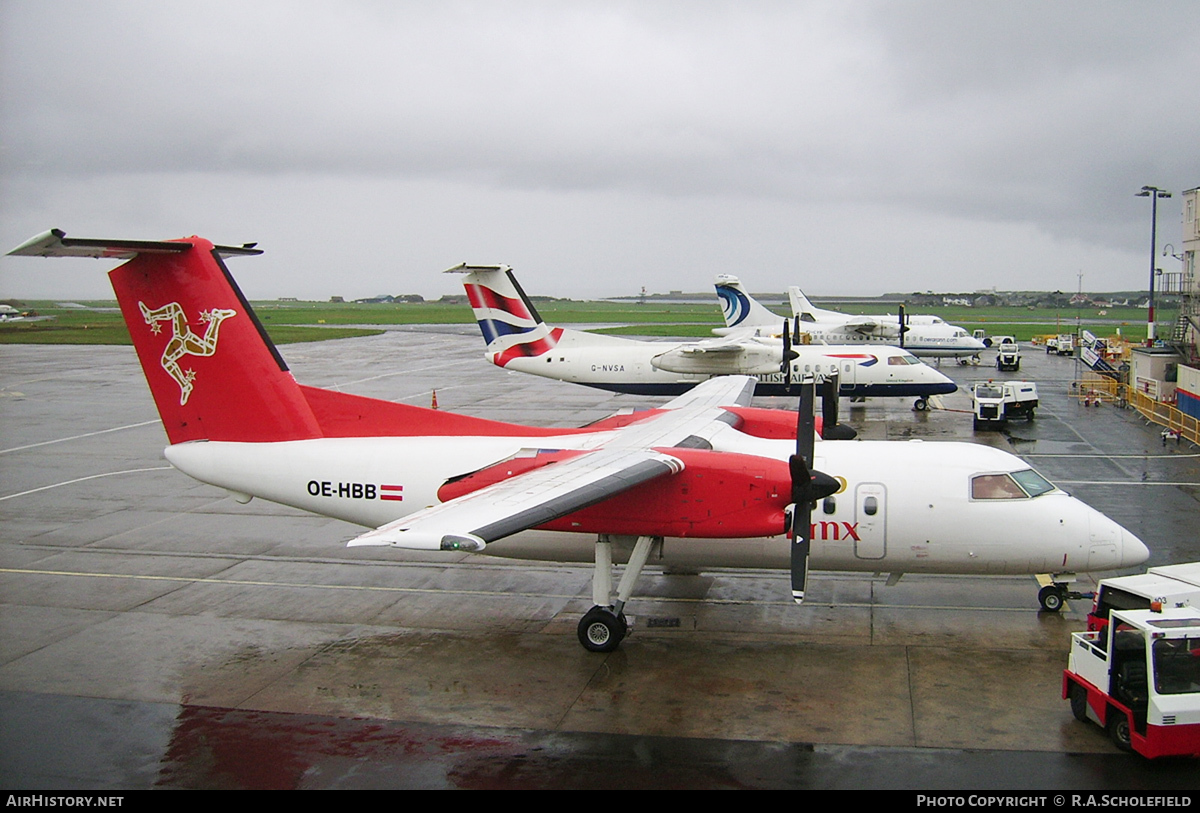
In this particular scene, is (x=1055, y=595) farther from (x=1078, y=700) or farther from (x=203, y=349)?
(x=203, y=349)

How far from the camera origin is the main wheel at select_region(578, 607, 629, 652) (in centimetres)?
1287

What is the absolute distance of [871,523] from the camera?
13766 mm

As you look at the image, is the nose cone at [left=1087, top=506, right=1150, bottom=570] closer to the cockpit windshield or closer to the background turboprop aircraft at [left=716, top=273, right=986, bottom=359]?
the cockpit windshield

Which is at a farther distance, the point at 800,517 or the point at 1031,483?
the point at 1031,483

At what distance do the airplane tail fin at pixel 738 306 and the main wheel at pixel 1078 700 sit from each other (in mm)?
48246

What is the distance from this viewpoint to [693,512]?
12281 millimetres

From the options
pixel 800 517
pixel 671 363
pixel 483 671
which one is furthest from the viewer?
pixel 671 363

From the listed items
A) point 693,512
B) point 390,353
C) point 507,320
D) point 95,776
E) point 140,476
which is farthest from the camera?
point 390,353

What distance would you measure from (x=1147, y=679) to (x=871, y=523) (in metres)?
4.78

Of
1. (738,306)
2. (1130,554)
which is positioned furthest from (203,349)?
(738,306)

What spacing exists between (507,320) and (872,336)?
36727 mm

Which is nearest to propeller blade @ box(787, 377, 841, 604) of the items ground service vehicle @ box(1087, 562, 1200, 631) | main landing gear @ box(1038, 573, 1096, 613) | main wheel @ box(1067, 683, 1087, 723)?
main wheel @ box(1067, 683, 1087, 723)

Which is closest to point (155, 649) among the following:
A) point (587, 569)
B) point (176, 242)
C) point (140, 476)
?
point (176, 242)

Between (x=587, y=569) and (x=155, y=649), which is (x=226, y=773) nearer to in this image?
(x=155, y=649)
